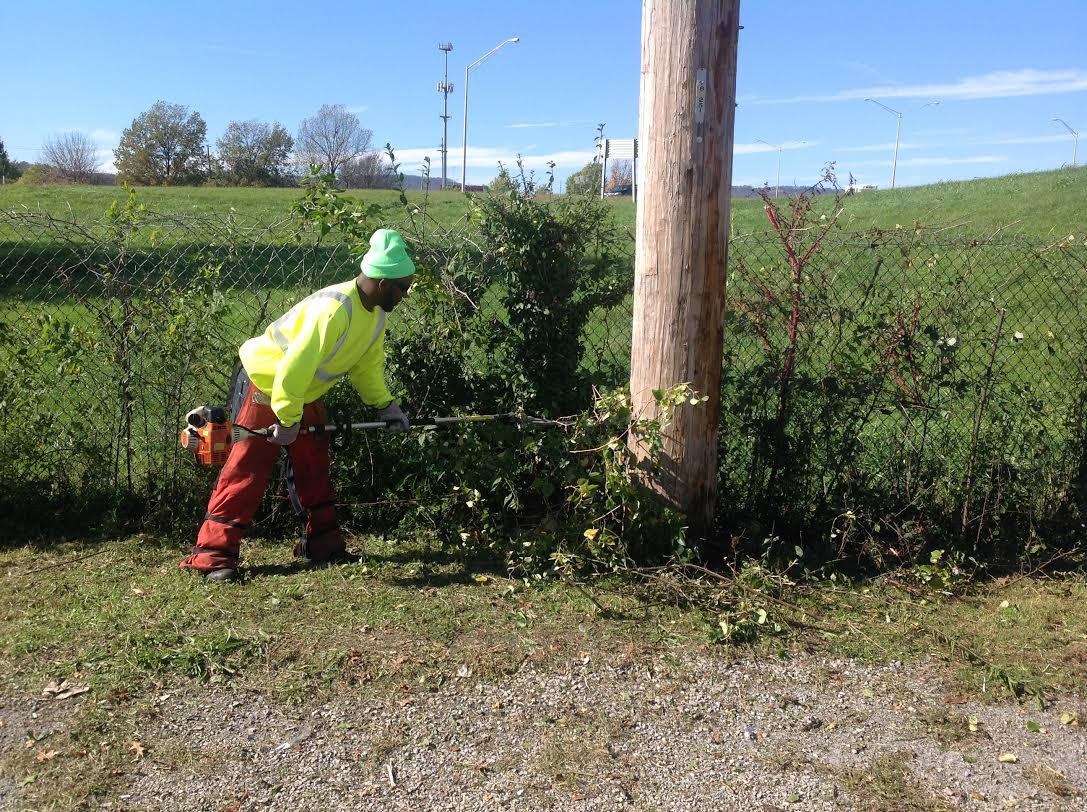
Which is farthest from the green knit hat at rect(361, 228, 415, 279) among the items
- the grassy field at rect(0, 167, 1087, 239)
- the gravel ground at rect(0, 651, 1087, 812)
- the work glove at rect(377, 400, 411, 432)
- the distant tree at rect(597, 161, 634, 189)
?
the grassy field at rect(0, 167, 1087, 239)

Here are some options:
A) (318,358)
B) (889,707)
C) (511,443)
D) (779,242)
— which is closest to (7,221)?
(318,358)

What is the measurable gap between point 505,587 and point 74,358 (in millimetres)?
2811

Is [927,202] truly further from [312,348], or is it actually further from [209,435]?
[209,435]

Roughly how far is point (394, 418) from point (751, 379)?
2.01 m

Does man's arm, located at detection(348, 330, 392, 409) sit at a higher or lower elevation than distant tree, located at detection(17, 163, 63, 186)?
lower

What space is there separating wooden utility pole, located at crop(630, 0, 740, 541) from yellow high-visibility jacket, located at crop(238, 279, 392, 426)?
1417 millimetres

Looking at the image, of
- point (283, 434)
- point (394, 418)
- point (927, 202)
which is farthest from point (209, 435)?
point (927, 202)

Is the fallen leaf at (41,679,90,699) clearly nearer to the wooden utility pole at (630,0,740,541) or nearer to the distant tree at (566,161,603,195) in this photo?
the wooden utility pole at (630,0,740,541)

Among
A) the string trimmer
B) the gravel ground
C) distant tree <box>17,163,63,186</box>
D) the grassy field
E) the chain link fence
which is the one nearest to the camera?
the gravel ground

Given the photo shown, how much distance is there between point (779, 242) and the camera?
511cm

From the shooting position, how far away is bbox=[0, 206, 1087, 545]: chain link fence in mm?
5020

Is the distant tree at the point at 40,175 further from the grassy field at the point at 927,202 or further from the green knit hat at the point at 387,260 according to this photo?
the green knit hat at the point at 387,260

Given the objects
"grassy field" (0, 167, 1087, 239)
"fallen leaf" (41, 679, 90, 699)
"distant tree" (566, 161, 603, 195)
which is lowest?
"fallen leaf" (41, 679, 90, 699)

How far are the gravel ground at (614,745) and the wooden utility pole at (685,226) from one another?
1.24 m
